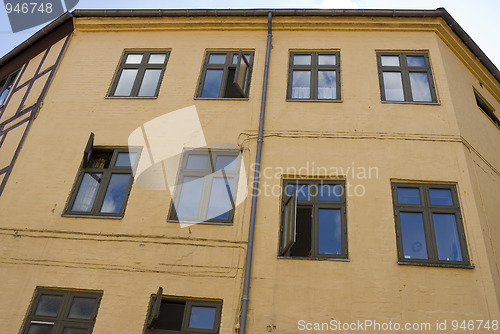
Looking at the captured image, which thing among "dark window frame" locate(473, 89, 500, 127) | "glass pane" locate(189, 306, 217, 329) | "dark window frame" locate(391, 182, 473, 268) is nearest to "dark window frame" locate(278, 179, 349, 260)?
"dark window frame" locate(391, 182, 473, 268)

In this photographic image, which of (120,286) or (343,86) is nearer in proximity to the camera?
(120,286)

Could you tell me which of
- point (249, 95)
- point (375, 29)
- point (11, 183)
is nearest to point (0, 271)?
point (11, 183)

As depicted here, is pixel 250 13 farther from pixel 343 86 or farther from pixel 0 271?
pixel 0 271

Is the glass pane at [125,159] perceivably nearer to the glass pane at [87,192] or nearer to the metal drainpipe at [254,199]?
the glass pane at [87,192]

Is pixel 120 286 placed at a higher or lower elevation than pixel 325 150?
lower

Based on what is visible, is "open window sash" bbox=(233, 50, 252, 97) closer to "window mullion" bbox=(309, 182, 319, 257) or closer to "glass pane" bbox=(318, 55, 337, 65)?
"glass pane" bbox=(318, 55, 337, 65)

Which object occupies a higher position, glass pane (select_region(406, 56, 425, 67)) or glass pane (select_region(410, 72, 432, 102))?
glass pane (select_region(406, 56, 425, 67))

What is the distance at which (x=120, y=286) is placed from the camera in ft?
25.8

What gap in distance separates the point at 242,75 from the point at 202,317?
17.4 ft

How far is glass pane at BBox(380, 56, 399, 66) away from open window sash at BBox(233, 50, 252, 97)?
3.34 meters

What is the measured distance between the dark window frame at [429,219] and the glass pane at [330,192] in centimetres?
107

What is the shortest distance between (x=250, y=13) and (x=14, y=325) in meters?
9.02

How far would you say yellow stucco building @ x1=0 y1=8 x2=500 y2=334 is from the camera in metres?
7.54

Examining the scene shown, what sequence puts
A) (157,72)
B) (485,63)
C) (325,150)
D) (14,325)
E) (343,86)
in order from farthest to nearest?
(485,63) < (157,72) < (343,86) < (325,150) < (14,325)
